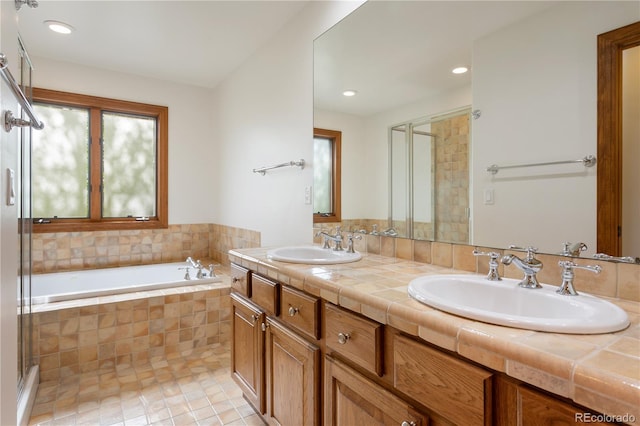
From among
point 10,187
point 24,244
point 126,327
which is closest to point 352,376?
point 10,187

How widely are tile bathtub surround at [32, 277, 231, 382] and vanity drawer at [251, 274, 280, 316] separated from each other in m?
1.22

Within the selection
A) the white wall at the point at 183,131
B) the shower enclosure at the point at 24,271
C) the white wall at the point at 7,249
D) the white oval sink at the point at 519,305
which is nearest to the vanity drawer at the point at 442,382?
the white oval sink at the point at 519,305

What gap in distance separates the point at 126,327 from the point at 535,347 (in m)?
2.63

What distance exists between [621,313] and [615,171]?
436 millimetres

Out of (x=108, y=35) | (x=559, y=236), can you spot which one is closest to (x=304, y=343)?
(x=559, y=236)

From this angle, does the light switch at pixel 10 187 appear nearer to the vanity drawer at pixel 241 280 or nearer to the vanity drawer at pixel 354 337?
the vanity drawer at pixel 241 280

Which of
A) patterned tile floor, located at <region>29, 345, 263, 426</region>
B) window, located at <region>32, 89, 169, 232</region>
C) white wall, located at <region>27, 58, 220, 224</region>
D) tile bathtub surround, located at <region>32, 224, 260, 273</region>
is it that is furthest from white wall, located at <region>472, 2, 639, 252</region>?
window, located at <region>32, 89, 169, 232</region>

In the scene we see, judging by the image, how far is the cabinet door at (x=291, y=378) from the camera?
1.26 m

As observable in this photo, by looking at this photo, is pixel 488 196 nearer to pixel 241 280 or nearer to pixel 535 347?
pixel 535 347

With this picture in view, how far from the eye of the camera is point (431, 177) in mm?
1552

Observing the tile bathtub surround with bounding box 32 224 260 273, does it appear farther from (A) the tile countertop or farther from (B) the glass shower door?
(A) the tile countertop

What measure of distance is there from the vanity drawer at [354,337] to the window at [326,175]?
3.17 ft

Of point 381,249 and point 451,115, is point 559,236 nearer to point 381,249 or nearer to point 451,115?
point 451,115

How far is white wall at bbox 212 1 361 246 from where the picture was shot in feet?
7.41
